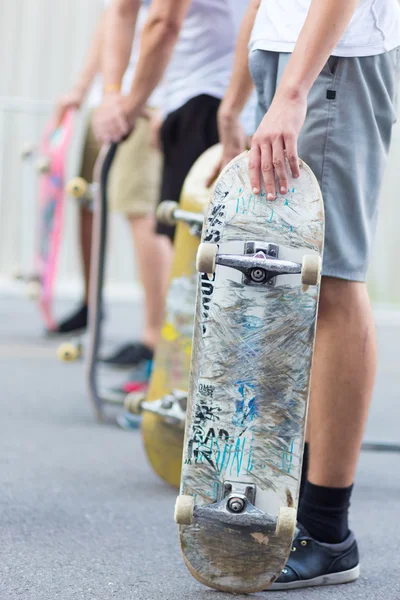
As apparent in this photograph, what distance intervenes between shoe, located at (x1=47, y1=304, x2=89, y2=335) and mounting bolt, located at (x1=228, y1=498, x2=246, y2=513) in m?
3.34

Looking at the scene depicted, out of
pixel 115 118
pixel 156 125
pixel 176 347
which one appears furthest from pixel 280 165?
pixel 156 125

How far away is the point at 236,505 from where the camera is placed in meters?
1.64

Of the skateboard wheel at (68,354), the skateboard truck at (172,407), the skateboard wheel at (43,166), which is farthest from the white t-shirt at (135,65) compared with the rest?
the skateboard truck at (172,407)

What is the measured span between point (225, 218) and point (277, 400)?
0.32m

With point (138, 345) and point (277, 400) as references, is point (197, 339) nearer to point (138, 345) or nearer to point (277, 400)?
point (277, 400)

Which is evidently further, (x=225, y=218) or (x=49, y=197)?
(x=49, y=197)

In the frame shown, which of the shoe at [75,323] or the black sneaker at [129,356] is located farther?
the shoe at [75,323]

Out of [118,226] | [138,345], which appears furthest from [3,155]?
[138,345]

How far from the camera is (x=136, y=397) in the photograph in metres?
2.70

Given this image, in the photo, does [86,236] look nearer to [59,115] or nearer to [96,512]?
[59,115]

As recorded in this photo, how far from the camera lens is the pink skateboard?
4.46m

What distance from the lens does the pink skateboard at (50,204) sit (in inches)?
176

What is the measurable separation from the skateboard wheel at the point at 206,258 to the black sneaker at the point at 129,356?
2.15 metres

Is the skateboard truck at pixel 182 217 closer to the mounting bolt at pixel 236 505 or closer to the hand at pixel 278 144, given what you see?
the hand at pixel 278 144
